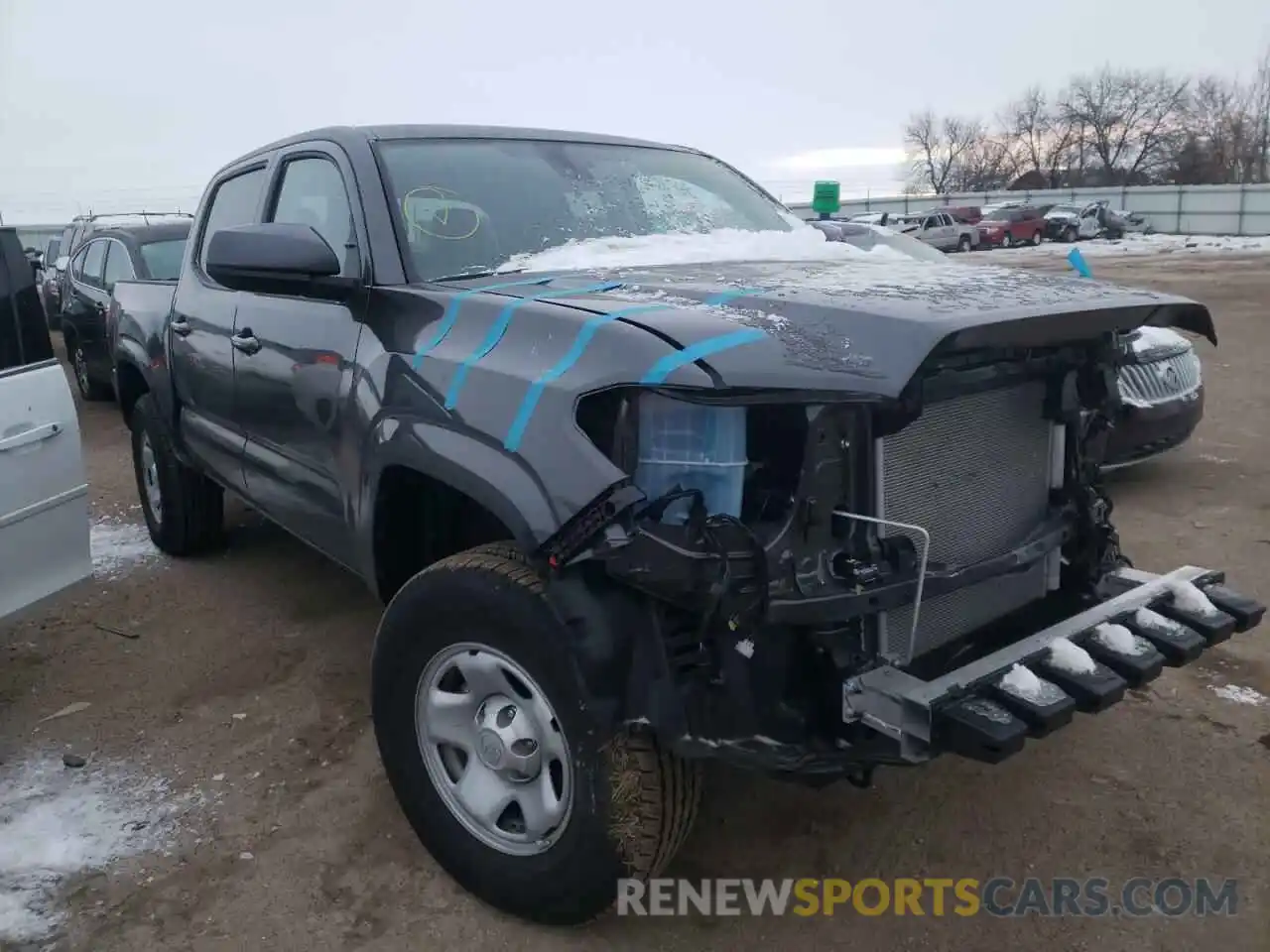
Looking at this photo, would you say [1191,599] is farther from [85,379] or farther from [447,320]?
[85,379]

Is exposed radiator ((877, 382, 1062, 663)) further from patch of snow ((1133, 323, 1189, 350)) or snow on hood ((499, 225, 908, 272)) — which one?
patch of snow ((1133, 323, 1189, 350))

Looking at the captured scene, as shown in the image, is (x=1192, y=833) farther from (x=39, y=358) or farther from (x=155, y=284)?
(x=155, y=284)

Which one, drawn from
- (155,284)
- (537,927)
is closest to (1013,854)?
(537,927)

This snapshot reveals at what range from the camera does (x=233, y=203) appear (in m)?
4.36

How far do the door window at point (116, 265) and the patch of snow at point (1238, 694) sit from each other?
8.53 m

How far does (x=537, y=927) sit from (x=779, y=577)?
43.7 inches

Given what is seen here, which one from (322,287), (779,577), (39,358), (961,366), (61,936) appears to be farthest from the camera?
(39,358)

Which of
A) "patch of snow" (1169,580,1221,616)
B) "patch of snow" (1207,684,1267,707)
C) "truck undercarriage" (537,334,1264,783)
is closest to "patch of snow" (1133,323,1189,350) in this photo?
"patch of snow" (1207,684,1267,707)

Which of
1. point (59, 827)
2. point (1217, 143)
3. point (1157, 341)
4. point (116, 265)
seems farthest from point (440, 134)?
point (1217, 143)

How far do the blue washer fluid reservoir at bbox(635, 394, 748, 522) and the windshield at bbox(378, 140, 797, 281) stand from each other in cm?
111

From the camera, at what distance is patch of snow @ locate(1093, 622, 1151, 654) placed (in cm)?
242

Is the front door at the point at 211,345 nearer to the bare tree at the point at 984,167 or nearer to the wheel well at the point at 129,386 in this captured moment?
the wheel well at the point at 129,386

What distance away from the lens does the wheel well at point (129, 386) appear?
534 centimetres

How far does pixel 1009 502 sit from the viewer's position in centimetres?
263
